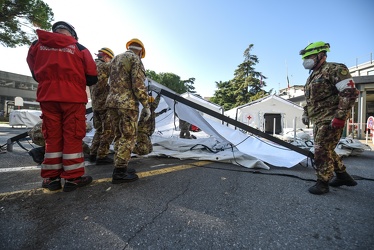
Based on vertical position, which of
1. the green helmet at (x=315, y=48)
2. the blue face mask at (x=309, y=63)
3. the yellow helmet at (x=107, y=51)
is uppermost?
the yellow helmet at (x=107, y=51)

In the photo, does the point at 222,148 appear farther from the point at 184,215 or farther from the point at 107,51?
the point at 107,51

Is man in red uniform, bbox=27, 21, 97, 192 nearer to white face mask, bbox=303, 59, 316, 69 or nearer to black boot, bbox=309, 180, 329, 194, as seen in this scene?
black boot, bbox=309, 180, 329, 194

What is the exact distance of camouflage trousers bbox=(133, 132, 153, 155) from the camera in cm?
302

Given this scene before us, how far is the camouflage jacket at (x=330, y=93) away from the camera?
6.68 ft

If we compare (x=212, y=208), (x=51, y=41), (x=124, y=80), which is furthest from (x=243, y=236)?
(x=51, y=41)

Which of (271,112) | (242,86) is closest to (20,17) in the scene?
(271,112)

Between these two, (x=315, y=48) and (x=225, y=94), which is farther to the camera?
(x=225, y=94)

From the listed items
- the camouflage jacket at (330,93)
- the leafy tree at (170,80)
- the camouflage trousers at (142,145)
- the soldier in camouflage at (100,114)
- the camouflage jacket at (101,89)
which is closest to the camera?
the camouflage jacket at (330,93)

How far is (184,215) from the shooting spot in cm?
151

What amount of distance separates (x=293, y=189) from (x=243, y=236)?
4.18 ft

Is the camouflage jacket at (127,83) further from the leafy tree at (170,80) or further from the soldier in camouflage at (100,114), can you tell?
the leafy tree at (170,80)

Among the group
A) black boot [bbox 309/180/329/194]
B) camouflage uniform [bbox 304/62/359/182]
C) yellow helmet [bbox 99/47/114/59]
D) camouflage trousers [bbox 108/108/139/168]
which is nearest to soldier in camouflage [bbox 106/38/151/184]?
camouflage trousers [bbox 108/108/139/168]

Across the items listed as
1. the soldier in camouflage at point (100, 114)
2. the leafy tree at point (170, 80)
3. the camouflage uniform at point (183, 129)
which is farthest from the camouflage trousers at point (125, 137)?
the leafy tree at point (170, 80)

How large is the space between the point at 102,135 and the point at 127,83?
3.77ft
